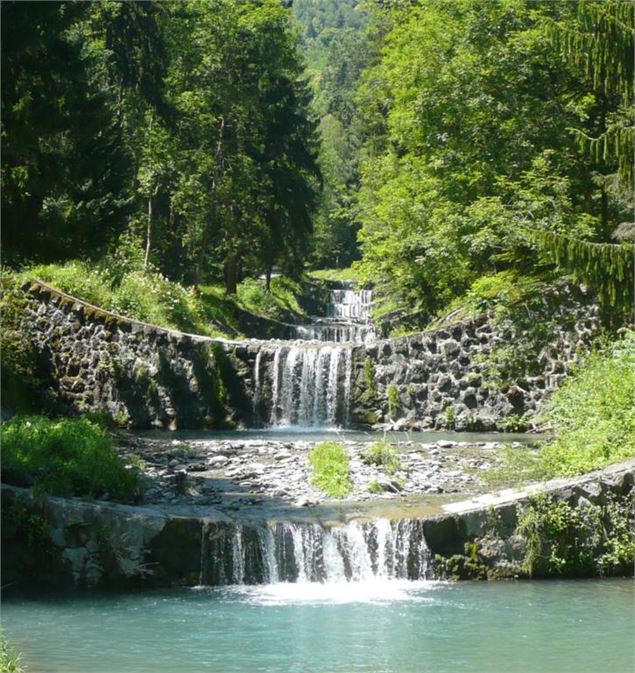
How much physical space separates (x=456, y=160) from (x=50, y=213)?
38.5ft

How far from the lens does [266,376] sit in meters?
20.9

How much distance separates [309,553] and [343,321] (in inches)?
1103

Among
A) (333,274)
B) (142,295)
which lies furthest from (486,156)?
(333,274)

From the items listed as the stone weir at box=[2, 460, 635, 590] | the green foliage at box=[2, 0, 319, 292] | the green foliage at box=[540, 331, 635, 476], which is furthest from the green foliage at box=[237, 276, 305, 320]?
the stone weir at box=[2, 460, 635, 590]

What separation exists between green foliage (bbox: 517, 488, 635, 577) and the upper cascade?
1657 cm

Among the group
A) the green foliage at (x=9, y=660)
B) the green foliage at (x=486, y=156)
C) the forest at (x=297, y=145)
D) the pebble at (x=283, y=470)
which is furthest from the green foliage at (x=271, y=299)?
the green foliage at (x=9, y=660)

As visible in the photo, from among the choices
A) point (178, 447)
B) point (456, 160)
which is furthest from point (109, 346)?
point (456, 160)

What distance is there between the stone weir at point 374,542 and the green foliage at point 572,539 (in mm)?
10

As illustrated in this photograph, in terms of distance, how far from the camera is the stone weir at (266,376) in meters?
19.6

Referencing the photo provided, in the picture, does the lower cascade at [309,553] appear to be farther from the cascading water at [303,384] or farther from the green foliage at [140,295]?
the green foliage at [140,295]

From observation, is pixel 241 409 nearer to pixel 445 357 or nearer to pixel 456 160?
pixel 445 357

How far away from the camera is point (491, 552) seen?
10.2m

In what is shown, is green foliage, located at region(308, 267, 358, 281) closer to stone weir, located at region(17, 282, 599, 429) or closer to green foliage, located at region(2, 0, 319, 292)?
green foliage, located at region(2, 0, 319, 292)

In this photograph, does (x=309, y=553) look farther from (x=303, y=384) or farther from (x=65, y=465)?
(x=303, y=384)
